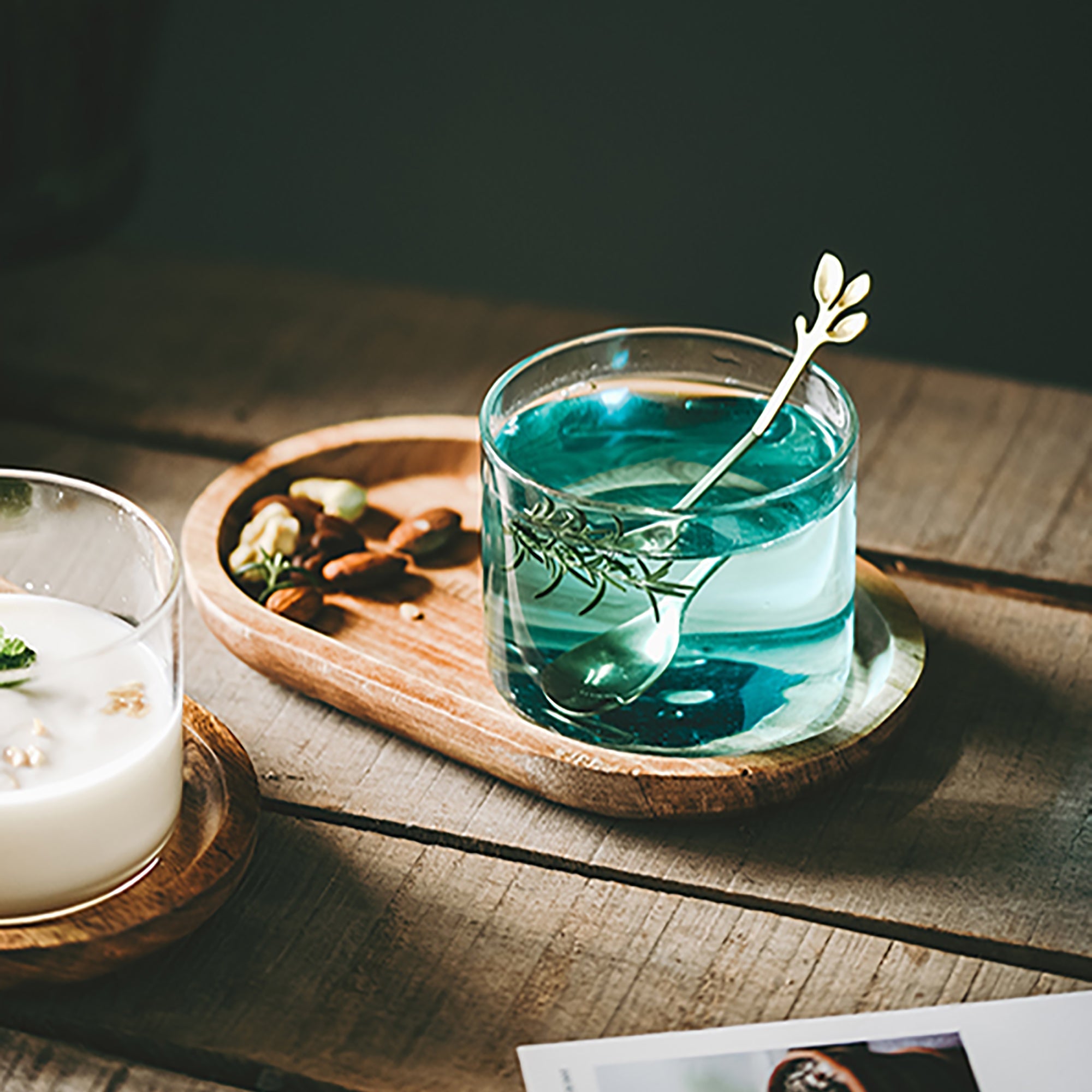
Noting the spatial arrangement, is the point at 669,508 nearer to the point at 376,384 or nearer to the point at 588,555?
the point at 588,555

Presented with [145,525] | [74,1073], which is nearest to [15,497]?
[145,525]

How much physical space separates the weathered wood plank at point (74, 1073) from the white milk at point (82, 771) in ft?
0.23

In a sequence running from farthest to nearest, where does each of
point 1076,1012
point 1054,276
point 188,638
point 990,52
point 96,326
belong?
point 1054,276
point 990,52
point 96,326
point 188,638
point 1076,1012

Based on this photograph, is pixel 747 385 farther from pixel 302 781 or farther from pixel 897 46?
pixel 897 46

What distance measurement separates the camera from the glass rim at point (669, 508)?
0.83 metres

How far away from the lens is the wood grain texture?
1.27 m

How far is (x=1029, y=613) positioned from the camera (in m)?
1.14

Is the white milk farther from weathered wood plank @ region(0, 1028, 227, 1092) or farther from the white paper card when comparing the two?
the white paper card

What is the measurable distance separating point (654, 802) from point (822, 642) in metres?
0.14

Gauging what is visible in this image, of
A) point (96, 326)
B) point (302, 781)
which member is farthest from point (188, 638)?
point (96, 326)

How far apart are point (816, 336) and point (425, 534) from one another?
14.7 inches

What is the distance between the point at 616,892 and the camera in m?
0.88

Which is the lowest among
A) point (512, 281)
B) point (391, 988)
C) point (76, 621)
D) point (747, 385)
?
point (512, 281)

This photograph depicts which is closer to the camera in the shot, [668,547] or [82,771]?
[82,771]
